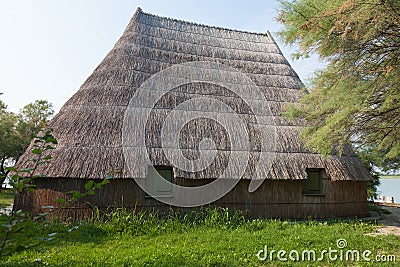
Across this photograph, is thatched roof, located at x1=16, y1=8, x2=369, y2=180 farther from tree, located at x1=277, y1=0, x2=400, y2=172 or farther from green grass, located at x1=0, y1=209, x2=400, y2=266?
tree, located at x1=277, y1=0, x2=400, y2=172

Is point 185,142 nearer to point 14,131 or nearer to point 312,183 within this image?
point 312,183

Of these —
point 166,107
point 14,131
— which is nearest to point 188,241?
point 166,107

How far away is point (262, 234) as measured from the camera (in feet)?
26.0

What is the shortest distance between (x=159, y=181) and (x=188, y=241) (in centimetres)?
278

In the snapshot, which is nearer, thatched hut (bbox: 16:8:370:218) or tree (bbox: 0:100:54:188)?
thatched hut (bbox: 16:8:370:218)

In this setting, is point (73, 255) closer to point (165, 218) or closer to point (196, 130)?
point (165, 218)

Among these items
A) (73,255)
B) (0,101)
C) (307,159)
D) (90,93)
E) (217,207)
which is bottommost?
(73,255)

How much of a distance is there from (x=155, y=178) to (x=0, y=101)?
1863cm

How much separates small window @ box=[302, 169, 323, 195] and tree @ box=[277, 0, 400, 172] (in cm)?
291

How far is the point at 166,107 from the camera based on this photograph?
10586 millimetres

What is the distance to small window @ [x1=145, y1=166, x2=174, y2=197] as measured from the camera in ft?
31.3

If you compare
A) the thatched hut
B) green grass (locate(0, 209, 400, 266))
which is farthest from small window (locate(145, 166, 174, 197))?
green grass (locate(0, 209, 400, 266))

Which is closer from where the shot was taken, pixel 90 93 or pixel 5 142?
pixel 90 93

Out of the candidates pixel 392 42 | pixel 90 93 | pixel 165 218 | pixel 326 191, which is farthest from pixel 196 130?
pixel 392 42
